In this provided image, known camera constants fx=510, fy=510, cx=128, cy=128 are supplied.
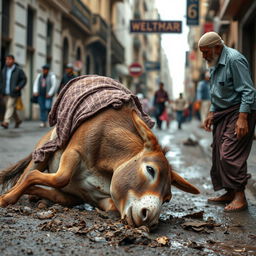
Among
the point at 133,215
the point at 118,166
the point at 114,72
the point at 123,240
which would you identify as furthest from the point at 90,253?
the point at 114,72

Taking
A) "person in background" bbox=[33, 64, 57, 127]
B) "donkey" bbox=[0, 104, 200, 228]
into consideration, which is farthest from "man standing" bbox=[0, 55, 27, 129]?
"donkey" bbox=[0, 104, 200, 228]

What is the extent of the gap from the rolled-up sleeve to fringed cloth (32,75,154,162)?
0.92m

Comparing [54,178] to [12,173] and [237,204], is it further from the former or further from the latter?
[237,204]

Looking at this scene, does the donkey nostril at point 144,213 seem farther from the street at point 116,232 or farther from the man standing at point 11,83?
the man standing at point 11,83

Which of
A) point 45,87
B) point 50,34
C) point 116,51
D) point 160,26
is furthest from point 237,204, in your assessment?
point 116,51

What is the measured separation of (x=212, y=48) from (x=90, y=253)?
266 centimetres

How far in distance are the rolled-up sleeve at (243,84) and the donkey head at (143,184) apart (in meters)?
1.35

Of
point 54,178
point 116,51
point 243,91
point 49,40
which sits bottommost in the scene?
point 54,178

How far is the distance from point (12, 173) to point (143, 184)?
171 cm

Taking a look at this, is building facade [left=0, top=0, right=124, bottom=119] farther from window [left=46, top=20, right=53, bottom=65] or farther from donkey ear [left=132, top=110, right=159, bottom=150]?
donkey ear [left=132, top=110, right=159, bottom=150]

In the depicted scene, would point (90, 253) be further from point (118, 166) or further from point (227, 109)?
point (227, 109)

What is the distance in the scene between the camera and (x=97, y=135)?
385 centimetres

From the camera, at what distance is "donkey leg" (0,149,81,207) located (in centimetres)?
381

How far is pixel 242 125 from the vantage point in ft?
15.3
